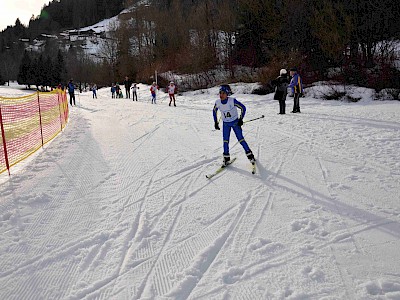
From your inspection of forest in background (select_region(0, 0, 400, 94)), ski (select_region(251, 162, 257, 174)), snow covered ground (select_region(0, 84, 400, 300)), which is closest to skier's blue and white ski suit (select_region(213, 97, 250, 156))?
ski (select_region(251, 162, 257, 174))

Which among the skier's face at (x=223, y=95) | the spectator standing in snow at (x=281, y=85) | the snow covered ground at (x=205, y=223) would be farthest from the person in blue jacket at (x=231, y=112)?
the spectator standing in snow at (x=281, y=85)

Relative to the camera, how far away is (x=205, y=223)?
4.19 meters

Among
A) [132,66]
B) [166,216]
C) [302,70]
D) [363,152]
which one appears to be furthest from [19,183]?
[132,66]

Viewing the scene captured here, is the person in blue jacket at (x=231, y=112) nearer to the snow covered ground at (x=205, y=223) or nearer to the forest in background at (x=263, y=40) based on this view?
the snow covered ground at (x=205, y=223)

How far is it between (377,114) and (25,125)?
12084 millimetres

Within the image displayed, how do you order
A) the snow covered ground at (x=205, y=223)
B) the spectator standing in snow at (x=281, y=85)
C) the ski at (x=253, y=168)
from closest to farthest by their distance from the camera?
the snow covered ground at (x=205, y=223), the ski at (x=253, y=168), the spectator standing in snow at (x=281, y=85)

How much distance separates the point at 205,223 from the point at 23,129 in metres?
7.58

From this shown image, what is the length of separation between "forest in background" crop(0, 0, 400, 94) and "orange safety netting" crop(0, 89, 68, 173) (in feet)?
45.6

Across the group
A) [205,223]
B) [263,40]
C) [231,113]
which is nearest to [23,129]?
[231,113]

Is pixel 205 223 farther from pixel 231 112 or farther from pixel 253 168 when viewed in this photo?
pixel 231 112

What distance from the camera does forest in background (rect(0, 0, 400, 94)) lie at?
55.4 ft

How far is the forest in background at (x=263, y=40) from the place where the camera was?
16.9 meters

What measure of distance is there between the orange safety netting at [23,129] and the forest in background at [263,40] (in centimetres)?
1389

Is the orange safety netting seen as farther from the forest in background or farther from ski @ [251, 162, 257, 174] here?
the forest in background
